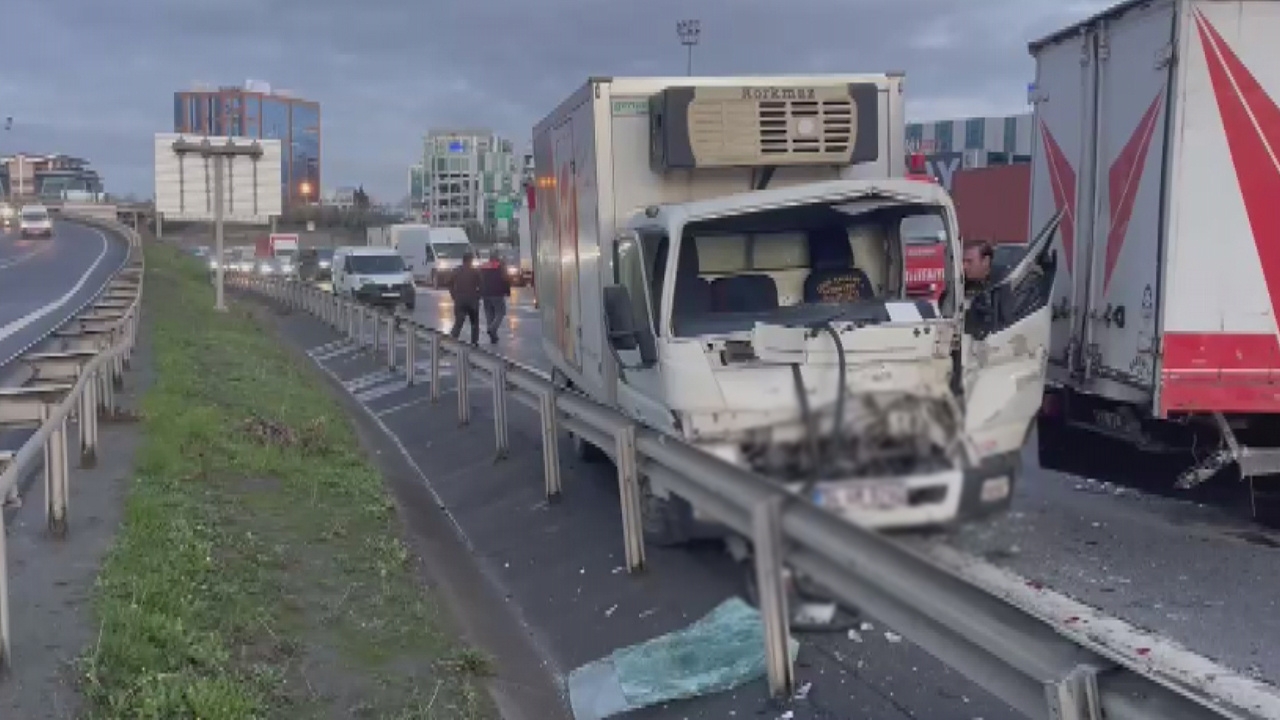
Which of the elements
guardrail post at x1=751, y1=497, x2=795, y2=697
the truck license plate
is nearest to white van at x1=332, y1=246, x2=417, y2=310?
guardrail post at x1=751, y1=497, x2=795, y2=697

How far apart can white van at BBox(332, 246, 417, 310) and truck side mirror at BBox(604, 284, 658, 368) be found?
31562 millimetres

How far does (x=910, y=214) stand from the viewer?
205 inches

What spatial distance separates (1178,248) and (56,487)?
645 centimetres

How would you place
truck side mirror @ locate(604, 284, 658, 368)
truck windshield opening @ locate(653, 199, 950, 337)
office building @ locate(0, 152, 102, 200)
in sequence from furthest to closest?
office building @ locate(0, 152, 102, 200), truck side mirror @ locate(604, 284, 658, 368), truck windshield opening @ locate(653, 199, 950, 337)

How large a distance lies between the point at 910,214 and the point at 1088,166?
4.00 meters

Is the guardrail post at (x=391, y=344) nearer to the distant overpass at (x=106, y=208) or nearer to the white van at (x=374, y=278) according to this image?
the white van at (x=374, y=278)

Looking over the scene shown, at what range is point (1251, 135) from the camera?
7.36 m

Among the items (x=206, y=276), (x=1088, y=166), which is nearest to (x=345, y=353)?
(x=1088, y=166)

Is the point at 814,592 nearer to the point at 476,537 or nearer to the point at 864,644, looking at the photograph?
the point at 864,644

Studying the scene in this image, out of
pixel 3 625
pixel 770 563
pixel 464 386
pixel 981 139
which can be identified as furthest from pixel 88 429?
pixel 981 139

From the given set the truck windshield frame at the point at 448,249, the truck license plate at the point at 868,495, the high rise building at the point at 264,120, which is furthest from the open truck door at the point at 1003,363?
the high rise building at the point at 264,120

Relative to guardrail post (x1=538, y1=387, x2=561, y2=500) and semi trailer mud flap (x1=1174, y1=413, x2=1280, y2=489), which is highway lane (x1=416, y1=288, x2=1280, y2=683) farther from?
guardrail post (x1=538, y1=387, x2=561, y2=500)

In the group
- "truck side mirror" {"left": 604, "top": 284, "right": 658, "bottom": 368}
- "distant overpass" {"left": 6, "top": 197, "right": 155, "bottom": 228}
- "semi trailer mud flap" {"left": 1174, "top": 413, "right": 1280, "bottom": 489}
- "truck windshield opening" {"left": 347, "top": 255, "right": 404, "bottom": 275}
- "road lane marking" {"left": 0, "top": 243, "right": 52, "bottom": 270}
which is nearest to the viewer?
"truck side mirror" {"left": 604, "top": 284, "right": 658, "bottom": 368}

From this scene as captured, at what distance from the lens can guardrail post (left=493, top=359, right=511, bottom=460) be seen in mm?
11266
